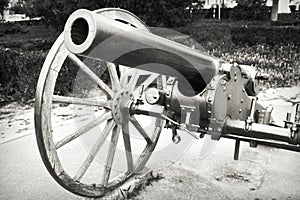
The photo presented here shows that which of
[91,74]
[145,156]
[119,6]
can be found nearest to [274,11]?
[119,6]

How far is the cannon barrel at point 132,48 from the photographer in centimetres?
144

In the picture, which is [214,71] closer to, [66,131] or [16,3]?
[66,131]

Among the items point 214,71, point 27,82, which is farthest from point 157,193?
point 27,82

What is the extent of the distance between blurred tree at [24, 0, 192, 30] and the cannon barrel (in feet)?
21.0

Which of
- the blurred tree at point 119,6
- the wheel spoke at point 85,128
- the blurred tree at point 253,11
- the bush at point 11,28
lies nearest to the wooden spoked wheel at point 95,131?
the wheel spoke at point 85,128

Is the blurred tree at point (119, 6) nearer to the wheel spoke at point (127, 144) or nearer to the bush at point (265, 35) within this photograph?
the bush at point (265, 35)

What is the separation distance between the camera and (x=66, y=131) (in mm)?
4402

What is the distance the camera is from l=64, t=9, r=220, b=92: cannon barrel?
56.7 inches

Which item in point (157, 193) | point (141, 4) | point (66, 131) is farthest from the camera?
point (141, 4)

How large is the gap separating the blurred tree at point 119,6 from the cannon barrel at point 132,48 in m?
6.41

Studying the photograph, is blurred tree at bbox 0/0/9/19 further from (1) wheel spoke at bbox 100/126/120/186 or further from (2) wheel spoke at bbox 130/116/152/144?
(1) wheel spoke at bbox 100/126/120/186

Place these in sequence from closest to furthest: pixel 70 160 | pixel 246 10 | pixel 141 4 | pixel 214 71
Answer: pixel 214 71, pixel 70 160, pixel 141 4, pixel 246 10

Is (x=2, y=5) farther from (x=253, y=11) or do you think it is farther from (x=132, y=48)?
(x=132, y=48)

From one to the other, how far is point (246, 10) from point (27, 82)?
621 centimetres
